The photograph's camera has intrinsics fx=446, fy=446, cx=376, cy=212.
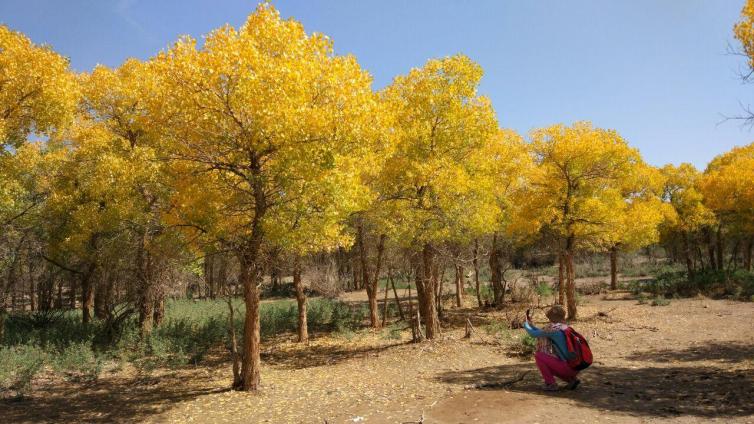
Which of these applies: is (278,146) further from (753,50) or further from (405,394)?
(753,50)

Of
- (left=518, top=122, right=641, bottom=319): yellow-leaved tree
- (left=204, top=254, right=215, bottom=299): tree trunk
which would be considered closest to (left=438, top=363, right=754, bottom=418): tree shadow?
(left=518, top=122, right=641, bottom=319): yellow-leaved tree

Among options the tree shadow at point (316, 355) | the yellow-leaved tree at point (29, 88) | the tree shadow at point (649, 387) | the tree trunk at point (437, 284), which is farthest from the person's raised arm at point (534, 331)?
the yellow-leaved tree at point (29, 88)

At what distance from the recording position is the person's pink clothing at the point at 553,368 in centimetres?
744

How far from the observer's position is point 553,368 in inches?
296

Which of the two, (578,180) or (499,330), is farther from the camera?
(578,180)

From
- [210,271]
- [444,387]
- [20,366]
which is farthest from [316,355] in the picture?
[210,271]

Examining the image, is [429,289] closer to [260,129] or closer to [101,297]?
[260,129]

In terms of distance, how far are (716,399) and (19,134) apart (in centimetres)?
1634

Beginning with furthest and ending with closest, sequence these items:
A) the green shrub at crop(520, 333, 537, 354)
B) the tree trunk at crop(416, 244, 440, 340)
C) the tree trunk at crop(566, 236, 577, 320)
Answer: the tree trunk at crop(566, 236, 577, 320), the tree trunk at crop(416, 244, 440, 340), the green shrub at crop(520, 333, 537, 354)

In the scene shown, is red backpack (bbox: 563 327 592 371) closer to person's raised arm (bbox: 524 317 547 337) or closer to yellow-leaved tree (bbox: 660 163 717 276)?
person's raised arm (bbox: 524 317 547 337)

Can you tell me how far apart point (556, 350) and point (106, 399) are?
941 centimetres

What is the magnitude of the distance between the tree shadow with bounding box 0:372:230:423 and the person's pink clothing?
22.2 ft

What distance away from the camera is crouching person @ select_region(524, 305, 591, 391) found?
7270 mm

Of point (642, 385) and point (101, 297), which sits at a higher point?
point (101, 297)
